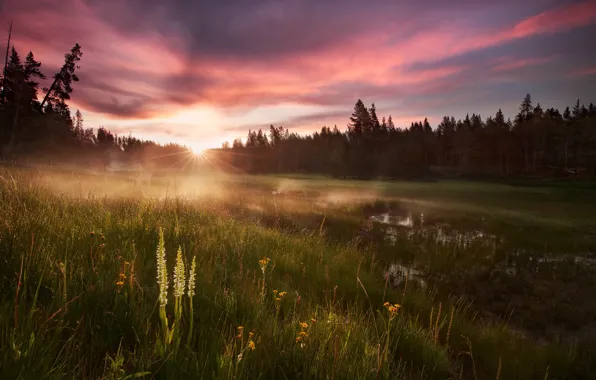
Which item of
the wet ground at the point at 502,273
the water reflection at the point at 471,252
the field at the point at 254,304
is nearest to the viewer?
the field at the point at 254,304

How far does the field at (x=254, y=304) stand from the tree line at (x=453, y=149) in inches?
3152

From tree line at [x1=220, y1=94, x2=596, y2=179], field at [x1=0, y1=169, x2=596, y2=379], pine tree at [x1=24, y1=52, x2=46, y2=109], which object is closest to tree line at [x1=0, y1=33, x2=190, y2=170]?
pine tree at [x1=24, y1=52, x2=46, y2=109]

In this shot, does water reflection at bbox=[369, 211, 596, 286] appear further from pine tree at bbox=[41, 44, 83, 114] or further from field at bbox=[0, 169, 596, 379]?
pine tree at bbox=[41, 44, 83, 114]

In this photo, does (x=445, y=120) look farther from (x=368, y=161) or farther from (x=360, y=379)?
(x=360, y=379)

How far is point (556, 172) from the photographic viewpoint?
77.6m

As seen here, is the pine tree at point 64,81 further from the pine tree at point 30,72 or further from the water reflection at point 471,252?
the water reflection at point 471,252

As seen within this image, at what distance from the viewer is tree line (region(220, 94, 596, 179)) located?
8031cm

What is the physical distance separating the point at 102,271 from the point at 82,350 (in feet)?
3.78

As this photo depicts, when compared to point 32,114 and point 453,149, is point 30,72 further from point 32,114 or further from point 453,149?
point 453,149

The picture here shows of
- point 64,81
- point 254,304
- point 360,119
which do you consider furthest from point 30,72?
point 360,119

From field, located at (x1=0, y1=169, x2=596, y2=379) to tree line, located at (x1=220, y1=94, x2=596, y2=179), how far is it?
80.1m

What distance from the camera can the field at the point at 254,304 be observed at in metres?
2.28

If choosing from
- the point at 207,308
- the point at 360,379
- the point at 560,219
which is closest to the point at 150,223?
the point at 207,308

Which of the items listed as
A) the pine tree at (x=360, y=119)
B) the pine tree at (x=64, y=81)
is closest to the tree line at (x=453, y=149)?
the pine tree at (x=360, y=119)
